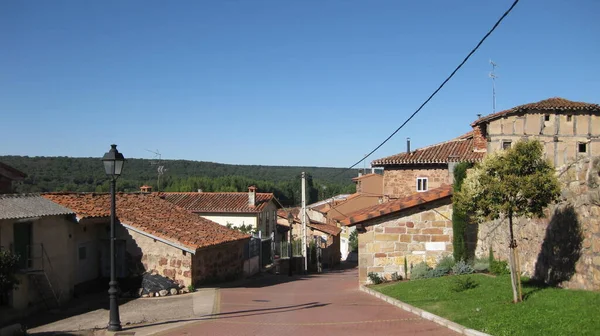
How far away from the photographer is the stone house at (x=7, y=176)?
18.2 metres

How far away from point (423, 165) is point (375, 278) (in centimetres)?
1453

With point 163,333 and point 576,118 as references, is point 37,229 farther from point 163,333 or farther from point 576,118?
point 576,118

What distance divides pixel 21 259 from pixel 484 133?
83.2 feet

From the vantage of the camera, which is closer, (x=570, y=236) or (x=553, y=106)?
(x=570, y=236)

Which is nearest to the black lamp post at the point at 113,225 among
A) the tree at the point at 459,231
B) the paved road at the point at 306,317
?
the paved road at the point at 306,317

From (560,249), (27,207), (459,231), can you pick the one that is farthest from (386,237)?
(27,207)

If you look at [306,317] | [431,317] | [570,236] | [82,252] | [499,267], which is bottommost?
[306,317]

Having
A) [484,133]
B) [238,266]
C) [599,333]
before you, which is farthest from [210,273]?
[484,133]

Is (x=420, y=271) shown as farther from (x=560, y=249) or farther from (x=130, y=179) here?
(x=130, y=179)

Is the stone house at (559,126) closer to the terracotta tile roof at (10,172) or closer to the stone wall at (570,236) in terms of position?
the stone wall at (570,236)

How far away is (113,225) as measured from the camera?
1169cm

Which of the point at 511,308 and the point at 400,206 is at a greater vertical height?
the point at 400,206

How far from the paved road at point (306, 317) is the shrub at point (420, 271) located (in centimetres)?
199

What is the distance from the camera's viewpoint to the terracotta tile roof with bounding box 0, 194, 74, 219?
1446 centimetres
